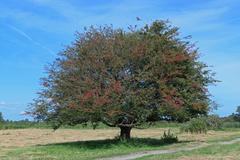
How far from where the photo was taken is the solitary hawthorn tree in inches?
1227

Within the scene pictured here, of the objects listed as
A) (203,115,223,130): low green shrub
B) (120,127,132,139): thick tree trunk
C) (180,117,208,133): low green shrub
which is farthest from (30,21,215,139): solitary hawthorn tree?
(203,115,223,130): low green shrub

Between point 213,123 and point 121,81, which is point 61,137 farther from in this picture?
point 121,81

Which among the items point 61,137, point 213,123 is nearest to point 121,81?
point 61,137

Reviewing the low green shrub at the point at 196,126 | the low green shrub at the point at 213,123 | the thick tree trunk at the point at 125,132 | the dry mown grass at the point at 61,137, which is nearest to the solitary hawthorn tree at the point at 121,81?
the thick tree trunk at the point at 125,132

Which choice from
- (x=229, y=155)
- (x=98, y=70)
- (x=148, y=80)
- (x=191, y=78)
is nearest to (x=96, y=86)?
(x=98, y=70)

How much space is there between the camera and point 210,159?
840 inches

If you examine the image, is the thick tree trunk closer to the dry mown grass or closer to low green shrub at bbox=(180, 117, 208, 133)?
the dry mown grass

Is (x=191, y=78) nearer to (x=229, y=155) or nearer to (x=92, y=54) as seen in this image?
(x=92, y=54)

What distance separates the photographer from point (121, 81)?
1255 inches

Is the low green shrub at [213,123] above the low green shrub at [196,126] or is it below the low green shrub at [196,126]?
above

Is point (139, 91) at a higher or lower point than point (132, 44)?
lower

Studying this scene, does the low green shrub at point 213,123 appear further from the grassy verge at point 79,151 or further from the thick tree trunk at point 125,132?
the grassy verge at point 79,151

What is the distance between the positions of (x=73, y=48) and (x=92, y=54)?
180 cm

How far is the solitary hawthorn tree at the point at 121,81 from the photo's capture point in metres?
31.2
